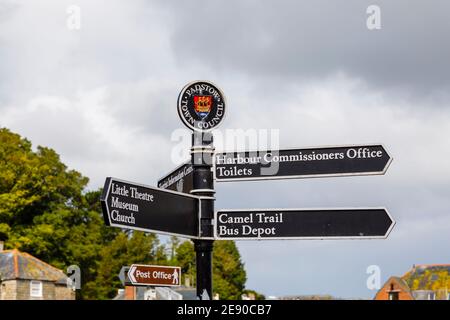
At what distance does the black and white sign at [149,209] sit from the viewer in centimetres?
870

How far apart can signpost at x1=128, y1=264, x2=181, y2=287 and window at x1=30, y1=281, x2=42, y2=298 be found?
195 ft

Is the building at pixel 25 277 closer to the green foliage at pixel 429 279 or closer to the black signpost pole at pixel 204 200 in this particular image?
the green foliage at pixel 429 279

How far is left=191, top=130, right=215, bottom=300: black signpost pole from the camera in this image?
968cm

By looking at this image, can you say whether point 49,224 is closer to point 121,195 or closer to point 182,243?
point 182,243

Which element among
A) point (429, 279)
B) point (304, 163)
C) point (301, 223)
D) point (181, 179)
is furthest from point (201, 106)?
point (429, 279)

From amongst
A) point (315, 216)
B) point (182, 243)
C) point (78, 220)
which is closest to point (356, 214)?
point (315, 216)

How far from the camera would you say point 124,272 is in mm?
10812

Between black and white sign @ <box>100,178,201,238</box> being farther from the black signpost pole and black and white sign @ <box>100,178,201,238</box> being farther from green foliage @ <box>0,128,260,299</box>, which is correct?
green foliage @ <box>0,128,260,299</box>

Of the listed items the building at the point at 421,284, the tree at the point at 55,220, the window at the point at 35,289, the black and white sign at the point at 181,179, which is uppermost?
the tree at the point at 55,220

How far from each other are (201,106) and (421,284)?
9348 cm

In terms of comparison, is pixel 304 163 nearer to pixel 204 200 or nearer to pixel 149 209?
pixel 204 200

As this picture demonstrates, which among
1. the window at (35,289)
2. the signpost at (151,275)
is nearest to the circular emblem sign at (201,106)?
the signpost at (151,275)

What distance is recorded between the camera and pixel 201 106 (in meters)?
9.87
